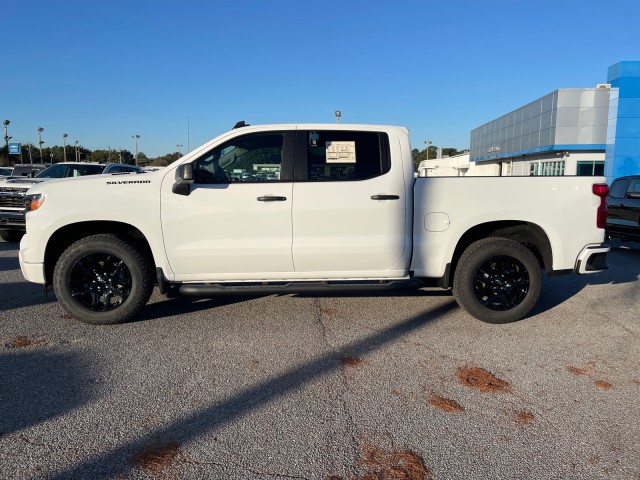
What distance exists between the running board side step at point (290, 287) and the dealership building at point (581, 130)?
48.0ft

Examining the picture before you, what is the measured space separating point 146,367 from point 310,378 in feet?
4.53

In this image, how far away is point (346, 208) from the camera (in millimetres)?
5141

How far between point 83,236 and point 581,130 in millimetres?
29577

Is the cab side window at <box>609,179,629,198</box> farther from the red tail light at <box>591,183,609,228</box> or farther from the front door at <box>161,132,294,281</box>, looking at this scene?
the front door at <box>161,132,294,281</box>

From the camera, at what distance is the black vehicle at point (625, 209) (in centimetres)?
1045

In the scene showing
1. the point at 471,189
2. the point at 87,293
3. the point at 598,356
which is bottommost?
the point at 598,356

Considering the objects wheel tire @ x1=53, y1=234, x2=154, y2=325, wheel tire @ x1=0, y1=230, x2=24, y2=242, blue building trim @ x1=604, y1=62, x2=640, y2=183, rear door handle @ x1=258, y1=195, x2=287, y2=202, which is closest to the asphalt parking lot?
wheel tire @ x1=53, y1=234, x2=154, y2=325

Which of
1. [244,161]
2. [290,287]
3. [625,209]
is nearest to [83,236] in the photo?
[244,161]

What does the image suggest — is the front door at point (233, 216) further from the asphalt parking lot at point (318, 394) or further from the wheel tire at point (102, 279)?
the asphalt parking lot at point (318, 394)

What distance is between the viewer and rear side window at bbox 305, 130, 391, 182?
17.2 feet

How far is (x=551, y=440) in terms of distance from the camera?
314 cm

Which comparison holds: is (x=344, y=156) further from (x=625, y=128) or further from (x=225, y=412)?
(x=625, y=128)

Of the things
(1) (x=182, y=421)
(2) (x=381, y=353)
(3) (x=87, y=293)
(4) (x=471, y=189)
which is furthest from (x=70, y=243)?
(4) (x=471, y=189)

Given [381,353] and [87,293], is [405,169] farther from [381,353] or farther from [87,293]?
[87,293]
